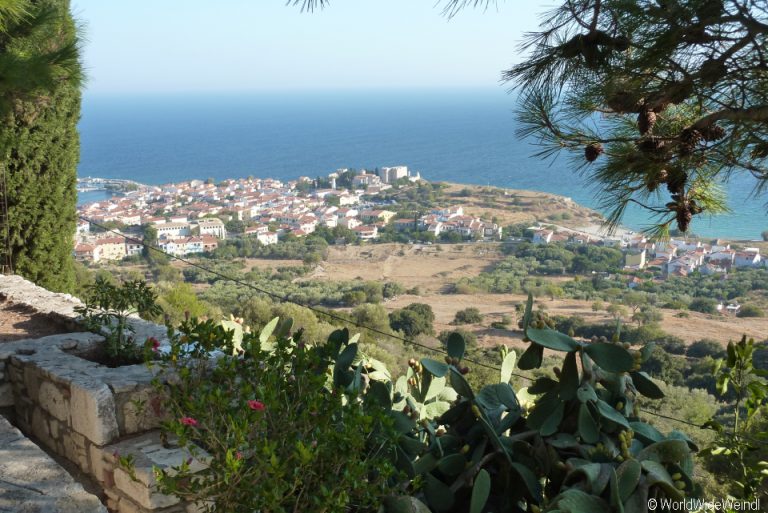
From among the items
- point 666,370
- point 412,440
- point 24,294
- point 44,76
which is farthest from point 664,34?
point 666,370

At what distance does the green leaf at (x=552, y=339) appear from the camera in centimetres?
163

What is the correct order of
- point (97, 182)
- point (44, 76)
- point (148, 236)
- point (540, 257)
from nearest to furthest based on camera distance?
point (44, 76), point (148, 236), point (540, 257), point (97, 182)

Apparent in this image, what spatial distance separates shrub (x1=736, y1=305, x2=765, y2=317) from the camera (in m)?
12.4

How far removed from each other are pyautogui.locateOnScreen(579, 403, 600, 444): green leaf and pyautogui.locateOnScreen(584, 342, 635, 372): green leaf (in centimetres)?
11

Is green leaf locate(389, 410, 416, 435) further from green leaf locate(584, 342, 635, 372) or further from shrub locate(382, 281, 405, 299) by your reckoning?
shrub locate(382, 281, 405, 299)

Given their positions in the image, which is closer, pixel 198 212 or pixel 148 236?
pixel 148 236

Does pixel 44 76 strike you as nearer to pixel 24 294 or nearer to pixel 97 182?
pixel 24 294

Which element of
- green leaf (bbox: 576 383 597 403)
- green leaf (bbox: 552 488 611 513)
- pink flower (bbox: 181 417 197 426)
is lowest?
green leaf (bbox: 552 488 611 513)

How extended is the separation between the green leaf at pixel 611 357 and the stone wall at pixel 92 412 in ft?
3.78

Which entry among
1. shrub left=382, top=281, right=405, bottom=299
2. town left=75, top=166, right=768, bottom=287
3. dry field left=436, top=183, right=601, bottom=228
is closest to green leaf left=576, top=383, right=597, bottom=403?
town left=75, top=166, right=768, bottom=287

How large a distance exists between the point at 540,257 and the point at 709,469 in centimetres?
1452

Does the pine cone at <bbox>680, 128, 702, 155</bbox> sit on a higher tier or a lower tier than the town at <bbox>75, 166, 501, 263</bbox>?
higher

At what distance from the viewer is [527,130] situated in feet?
7.63

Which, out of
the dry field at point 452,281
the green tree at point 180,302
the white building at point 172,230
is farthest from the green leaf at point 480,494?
the white building at point 172,230
